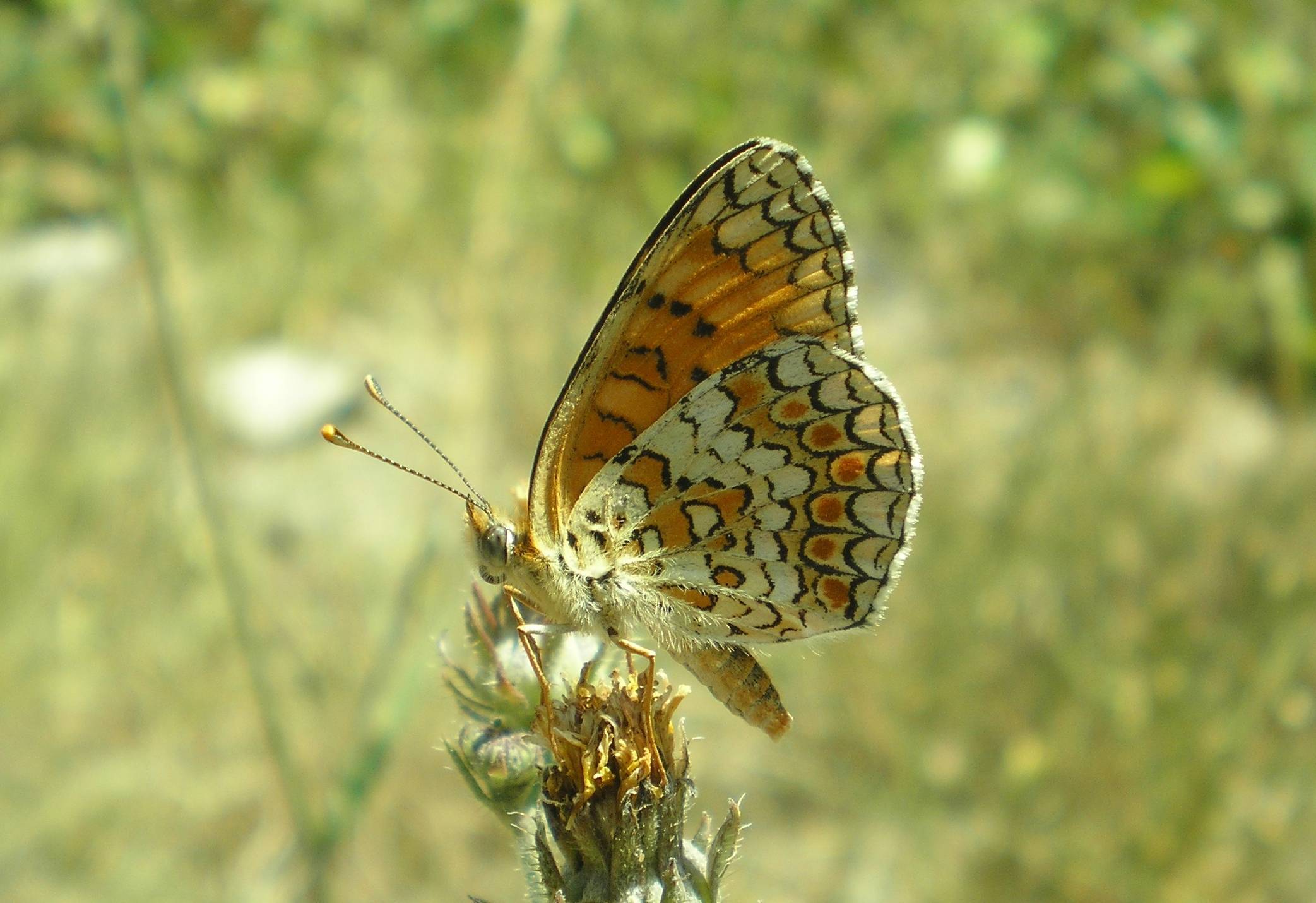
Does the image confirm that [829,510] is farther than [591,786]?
Yes

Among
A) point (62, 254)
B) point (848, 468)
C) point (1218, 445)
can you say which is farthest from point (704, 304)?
point (62, 254)

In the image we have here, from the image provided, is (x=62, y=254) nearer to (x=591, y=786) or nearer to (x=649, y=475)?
(x=649, y=475)

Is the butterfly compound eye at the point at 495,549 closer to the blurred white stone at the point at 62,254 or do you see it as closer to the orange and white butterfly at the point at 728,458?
the orange and white butterfly at the point at 728,458

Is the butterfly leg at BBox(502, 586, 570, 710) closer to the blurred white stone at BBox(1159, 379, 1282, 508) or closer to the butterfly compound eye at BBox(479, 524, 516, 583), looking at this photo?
the butterfly compound eye at BBox(479, 524, 516, 583)

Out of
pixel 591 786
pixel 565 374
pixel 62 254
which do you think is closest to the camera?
pixel 591 786

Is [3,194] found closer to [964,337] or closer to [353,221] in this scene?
[353,221]

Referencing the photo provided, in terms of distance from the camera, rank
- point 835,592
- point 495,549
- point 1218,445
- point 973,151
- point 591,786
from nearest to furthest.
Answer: point 591,786, point 835,592, point 495,549, point 973,151, point 1218,445

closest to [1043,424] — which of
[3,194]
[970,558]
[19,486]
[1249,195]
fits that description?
[970,558]

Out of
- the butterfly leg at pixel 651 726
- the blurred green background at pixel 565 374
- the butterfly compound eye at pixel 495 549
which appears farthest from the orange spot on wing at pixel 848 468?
the blurred green background at pixel 565 374
